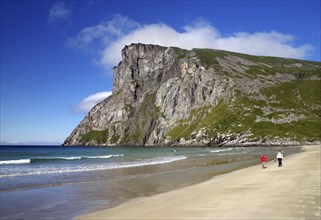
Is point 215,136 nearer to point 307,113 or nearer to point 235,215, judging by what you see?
point 307,113

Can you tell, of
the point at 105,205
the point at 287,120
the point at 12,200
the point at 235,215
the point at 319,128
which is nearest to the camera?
the point at 235,215

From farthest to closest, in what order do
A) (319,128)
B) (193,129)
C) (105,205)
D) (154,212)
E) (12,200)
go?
(193,129)
(319,128)
(12,200)
(105,205)
(154,212)

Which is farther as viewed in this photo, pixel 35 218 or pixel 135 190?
pixel 135 190

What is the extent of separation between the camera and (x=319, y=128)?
161750mm

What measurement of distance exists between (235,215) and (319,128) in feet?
545

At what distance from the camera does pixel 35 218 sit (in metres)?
17.5

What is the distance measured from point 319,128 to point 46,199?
16460 cm

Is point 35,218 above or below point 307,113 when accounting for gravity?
below

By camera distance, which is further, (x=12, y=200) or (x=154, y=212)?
(x=12, y=200)

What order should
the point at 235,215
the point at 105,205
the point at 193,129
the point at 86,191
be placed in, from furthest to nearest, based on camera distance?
the point at 193,129 → the point at 86,191 → the point at 105,205 → the point at 235,215

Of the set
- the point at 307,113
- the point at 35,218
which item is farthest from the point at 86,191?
the point at 307,113

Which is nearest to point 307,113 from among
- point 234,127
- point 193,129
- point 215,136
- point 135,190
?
point 234,127

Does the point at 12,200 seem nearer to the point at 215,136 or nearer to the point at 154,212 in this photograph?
the point at 154,212

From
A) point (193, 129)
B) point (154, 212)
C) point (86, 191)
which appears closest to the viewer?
point (154, 212)
